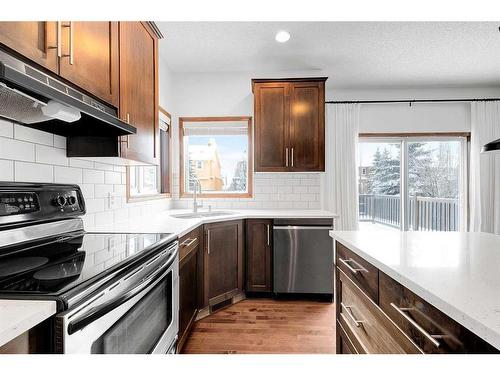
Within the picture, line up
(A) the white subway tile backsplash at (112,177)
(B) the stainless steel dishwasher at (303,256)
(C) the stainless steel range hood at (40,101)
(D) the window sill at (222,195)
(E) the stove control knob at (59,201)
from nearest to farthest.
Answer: (C) the stainless steel range hood at (40,101)
(E) the stove control knob at (59,201)
(A) the white subway tile backsplash at (112,177)
(B) the stainless steel dishwasher at (303,256)
(D) the window sill at (222,195)

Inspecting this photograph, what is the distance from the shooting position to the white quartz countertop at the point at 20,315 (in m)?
0.51

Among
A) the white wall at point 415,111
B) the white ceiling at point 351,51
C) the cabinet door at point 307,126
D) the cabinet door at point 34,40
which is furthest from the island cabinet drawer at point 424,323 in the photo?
the white wall at point 415,111

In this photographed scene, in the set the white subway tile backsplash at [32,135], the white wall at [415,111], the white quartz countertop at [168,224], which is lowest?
the white quartz countertop at [168,224]

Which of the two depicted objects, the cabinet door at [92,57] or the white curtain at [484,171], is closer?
the cabinet door at [92,57]

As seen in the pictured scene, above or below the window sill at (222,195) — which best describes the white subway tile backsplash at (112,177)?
above

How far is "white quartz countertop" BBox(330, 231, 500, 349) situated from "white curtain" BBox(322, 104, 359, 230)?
2.21 metres

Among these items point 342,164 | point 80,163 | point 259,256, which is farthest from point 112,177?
point 342,164

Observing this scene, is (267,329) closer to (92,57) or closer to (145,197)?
(145,197)

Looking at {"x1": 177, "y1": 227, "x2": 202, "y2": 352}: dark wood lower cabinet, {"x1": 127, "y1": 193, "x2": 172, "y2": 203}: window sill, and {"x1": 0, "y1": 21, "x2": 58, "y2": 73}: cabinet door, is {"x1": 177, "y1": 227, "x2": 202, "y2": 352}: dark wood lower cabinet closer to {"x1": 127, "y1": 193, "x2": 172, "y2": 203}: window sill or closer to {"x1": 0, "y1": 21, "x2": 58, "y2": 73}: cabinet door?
{"x1": 127, "y1": 193, "x2": 172, "y2": 203}: window sill

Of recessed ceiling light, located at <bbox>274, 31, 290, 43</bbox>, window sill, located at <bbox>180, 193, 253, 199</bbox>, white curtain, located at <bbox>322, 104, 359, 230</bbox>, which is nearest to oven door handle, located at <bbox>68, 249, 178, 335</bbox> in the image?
window sill, located at <bbox>180, 193, 253, 199</bbox>

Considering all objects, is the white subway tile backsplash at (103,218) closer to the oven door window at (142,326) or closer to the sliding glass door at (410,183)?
the oven door window at (142,326)

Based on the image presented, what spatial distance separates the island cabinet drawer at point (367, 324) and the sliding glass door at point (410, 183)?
9.02 ft

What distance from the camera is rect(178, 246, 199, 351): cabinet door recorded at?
6.01 feet

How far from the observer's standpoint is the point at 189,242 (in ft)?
6.62
